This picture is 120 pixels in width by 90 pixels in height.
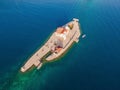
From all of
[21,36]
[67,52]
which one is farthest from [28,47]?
[67,52]

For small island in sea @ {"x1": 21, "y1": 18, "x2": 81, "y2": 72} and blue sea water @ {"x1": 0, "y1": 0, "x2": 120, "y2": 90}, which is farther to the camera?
small island in sea @ {"x1": 21, "y1": 18, "x2": 81, "y2": 72}

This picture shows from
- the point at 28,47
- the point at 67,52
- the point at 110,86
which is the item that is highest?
the point at 28,47

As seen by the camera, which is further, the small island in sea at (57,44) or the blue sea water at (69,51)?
the small island in sea at (57,44)

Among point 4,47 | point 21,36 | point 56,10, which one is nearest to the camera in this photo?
point 4,47

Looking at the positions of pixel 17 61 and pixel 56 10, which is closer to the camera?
pixel 17 61

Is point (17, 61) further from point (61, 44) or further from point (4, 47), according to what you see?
point (61, 44)
